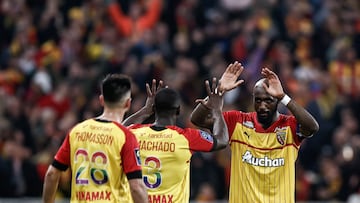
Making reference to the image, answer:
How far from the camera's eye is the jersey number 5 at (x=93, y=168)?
11.5 m

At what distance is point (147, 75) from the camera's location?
23.3m

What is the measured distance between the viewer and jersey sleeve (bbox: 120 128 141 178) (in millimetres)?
11477

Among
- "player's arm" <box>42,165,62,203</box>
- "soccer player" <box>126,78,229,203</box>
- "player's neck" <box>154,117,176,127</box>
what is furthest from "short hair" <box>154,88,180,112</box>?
"player's arm" <box>42,165,62,203</box>

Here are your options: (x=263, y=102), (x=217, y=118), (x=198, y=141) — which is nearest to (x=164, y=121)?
(x=198, y=141)

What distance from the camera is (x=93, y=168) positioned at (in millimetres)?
11547

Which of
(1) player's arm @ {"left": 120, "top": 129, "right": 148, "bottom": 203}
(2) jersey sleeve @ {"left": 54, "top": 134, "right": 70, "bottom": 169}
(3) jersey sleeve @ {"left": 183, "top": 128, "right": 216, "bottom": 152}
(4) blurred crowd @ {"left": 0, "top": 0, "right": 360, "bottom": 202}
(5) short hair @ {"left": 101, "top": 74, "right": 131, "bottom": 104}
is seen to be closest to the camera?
(1) player's arm @ {"left": 120, "top": 129, "right": 148, "bottom": 203}

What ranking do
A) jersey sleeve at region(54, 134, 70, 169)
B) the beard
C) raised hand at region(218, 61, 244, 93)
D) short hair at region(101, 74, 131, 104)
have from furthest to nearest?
the beard < raised hand at region(218, 61, 244, 93) < jersey sleeve at region(54, 134, 70, 169) < short hair at region(101, 74, 131, 104)

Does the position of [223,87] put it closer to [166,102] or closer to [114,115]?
[166,102]

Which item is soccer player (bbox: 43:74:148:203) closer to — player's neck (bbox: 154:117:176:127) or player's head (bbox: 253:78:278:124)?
player's neck (bbox: 154:117:176:127)

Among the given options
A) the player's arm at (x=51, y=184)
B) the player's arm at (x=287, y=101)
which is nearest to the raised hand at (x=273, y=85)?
the player's arm at (x=287, y=101)

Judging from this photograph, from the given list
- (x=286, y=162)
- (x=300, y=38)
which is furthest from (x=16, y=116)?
(x=286, y=162)

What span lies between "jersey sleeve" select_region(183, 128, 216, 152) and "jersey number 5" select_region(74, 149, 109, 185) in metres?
1.57

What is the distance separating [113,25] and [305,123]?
12410 mm

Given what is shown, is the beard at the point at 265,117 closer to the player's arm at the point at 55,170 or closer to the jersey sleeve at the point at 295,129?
the jersey sleeve at the point at 295,129
